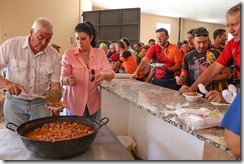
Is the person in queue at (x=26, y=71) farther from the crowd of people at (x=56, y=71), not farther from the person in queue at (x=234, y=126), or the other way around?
the person in queue at (x=234, y=126)

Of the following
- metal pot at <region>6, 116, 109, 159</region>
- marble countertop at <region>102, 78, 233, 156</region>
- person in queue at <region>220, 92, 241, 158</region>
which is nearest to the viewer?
person in queue at <region>220, 92, 241, 158</region>

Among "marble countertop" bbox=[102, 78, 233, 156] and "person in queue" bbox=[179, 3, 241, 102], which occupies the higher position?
"person in queue" bbox=[179, 3, 241, 102]

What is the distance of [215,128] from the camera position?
884mm

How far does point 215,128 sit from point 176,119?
0.51 feet

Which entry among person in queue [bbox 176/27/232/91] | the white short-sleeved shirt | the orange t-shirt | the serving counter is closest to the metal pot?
the serving counter

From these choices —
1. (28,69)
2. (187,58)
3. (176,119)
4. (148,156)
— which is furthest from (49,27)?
(187,58)

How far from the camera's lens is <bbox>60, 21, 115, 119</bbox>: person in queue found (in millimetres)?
1676

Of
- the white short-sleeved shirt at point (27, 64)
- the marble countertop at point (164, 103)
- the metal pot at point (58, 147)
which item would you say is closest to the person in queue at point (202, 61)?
the marble countertop at point (164, 103)

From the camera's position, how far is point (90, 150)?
109 cm

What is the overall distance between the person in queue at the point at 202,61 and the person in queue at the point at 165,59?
342 millimetres

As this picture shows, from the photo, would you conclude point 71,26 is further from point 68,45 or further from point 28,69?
point 28,69

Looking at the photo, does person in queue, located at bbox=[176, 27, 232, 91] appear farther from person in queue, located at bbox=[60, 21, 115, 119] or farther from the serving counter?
the serving counter

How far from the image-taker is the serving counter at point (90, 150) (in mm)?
1018

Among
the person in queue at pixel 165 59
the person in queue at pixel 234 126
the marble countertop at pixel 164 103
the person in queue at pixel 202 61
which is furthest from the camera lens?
the person in queue at pixel 165 59
